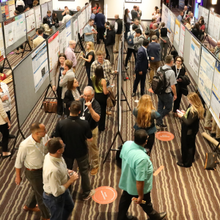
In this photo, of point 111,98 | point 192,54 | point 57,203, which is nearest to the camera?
point 57,203

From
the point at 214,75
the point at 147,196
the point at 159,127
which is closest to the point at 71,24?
the point at 159,127

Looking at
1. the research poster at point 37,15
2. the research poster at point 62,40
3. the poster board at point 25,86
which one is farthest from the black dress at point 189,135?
the research poster at point 37,15

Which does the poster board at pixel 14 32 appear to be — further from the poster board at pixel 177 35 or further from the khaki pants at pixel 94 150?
the khaki pants at pixel 94 150

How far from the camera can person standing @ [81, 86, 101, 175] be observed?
4098 mm

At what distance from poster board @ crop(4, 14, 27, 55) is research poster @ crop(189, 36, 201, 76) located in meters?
5.09

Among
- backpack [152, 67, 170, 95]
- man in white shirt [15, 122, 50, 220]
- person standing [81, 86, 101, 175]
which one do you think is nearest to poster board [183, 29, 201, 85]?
backpack [152, 67, 170, 95]

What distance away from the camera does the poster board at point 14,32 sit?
833cm

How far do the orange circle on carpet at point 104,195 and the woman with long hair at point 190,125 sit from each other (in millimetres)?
1324

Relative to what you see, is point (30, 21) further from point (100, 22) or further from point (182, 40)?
point (182, 40)

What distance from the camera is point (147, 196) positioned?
3316 mm

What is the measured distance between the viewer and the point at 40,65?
19.0ft

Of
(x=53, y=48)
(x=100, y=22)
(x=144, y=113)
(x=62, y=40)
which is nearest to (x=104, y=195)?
(x=144, y=113)

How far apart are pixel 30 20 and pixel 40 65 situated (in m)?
5.84

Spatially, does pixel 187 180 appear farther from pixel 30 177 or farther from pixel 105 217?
pixel 30 177
